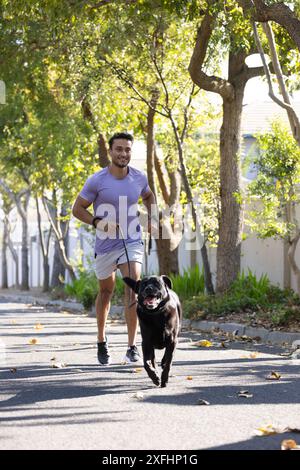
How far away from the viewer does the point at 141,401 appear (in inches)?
314

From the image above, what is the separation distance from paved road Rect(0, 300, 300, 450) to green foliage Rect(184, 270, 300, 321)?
3920mm

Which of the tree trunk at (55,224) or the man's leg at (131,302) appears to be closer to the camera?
the man's leg at (131,302)

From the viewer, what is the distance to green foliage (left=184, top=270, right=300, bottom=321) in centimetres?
1708

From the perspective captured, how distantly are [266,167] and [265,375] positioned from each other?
9103 millimetres

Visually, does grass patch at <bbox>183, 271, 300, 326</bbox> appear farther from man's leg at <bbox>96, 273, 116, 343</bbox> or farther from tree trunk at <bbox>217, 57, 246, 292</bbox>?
man's leg at <bbox>96, 273, 116, 343</bbox>

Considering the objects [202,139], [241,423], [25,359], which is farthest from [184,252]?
[241,423]

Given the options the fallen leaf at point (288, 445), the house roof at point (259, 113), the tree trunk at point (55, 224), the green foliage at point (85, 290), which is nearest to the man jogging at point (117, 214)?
the fallen leaf at point (288, 445)

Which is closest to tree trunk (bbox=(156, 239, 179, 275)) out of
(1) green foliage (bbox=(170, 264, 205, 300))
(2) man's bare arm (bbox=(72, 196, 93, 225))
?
(1) green foliage (bbox=(170, 264, 205, 300))

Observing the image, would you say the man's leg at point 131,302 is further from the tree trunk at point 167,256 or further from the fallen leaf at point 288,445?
the tree trunk at point 167,256

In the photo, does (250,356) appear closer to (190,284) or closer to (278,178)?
(278,178)

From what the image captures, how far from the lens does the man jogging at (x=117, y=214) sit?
10.2 meters

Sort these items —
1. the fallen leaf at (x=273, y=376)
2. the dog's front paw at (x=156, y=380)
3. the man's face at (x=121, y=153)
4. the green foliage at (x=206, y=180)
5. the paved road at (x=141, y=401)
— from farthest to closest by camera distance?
the green foliage at (x=206, y=180) → the man's face at (x=121, y=153) → the fallen leaf at (x=273, y=376) → the dog's front paw at (x=156, y=380) → the paved road at (x=141, y=401)

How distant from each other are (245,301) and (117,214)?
A: 299 inches
